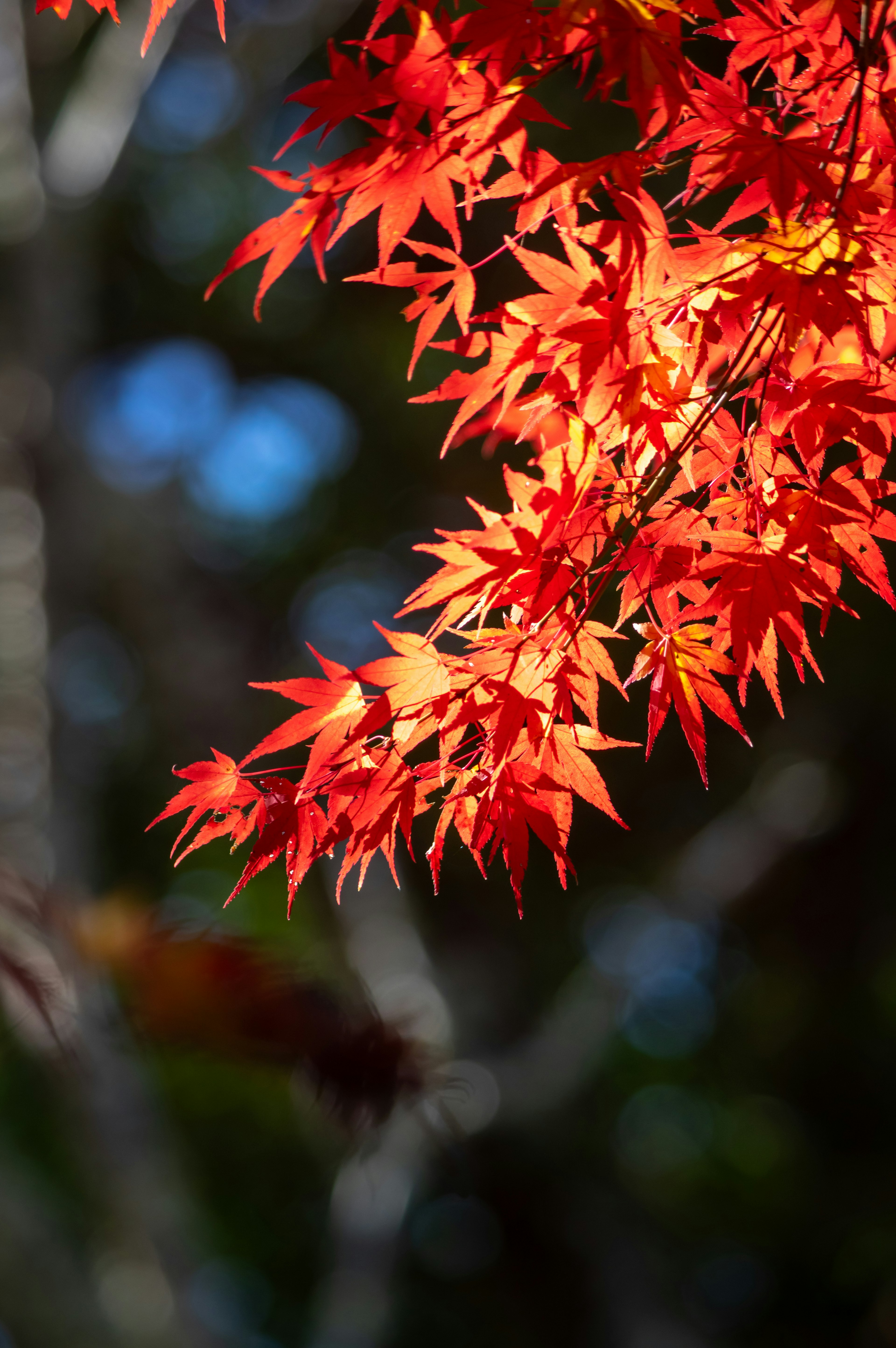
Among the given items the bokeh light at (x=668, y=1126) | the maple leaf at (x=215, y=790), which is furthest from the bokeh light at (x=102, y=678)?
the maple leaf at (x=215, y=790)

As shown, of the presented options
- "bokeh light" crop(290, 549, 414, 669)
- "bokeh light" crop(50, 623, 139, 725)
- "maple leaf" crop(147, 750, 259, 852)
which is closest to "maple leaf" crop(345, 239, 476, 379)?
"maple leaf" crop(147, 750, 259, 852)

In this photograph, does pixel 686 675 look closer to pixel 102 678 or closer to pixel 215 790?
pixel 215 790

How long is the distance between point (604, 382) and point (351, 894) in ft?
11.2

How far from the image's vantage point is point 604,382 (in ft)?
1.94

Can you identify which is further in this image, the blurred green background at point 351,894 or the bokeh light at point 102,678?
the bokeh light at point 102,678

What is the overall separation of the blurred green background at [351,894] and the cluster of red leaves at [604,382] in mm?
2032

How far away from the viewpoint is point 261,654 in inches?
165

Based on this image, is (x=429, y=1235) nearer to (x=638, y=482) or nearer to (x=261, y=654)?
(x=261, y=654)

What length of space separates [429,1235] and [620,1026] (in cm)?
211

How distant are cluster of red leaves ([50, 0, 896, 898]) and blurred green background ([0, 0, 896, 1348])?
2032 millimetres

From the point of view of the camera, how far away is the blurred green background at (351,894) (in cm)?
312

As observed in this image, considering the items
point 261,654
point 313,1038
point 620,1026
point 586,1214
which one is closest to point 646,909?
point 620,1026

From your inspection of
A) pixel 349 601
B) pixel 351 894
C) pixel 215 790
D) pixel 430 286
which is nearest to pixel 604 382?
pixel 430 286

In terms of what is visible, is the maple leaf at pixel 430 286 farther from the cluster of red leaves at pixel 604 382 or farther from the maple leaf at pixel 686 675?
the maple leaf at pixel 686 675
